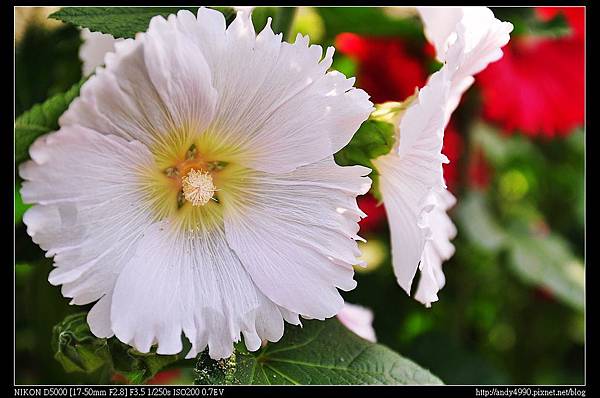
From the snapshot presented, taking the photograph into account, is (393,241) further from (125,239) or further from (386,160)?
(125,239)

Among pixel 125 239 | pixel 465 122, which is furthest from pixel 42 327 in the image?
pixel 465 122

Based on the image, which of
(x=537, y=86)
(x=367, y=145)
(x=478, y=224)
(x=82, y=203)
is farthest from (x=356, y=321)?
(x=537, y=86)

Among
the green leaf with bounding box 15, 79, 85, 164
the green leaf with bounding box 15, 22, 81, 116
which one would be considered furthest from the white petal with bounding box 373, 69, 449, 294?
the green leaf with bounding box 15, 22, 81, 116

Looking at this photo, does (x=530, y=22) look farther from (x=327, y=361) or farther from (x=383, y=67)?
(x=327, y=361)

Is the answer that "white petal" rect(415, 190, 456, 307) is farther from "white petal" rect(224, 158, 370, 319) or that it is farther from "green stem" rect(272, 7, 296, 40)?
"green stem" rect(272, 7, 296, 40)

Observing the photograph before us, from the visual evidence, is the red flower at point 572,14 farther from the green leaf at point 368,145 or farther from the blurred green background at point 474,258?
the green leaf at point 368,145

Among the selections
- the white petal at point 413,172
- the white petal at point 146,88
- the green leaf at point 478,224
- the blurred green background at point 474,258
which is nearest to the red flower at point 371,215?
the blurred green background at point 474,258
